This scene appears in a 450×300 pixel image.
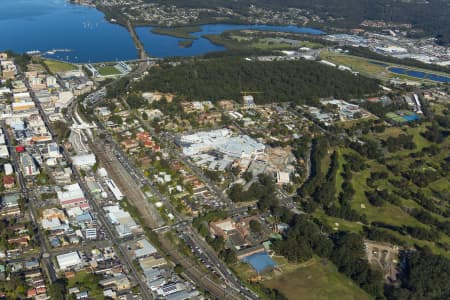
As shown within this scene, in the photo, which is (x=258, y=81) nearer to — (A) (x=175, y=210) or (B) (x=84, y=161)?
(B) (x=84, y=161)

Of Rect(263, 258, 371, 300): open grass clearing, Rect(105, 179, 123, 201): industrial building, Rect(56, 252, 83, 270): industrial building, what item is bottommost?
Rect(263, 258, 371, 300): open grass clearing

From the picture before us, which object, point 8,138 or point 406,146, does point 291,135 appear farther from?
point 8,138

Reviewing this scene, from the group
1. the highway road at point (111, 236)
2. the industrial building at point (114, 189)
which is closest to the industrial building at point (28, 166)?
the highway road at point (111, 236)

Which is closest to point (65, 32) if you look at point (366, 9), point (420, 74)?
point (420, 74)

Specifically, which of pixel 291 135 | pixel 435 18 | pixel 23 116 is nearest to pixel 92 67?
pixel 23 116

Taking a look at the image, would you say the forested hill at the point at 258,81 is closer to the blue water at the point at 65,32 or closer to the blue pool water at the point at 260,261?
the blue water at the point at 65,32

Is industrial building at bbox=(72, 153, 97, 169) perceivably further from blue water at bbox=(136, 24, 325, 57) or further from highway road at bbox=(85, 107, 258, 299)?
blue water at bbox=(136, 24, 325, 57)

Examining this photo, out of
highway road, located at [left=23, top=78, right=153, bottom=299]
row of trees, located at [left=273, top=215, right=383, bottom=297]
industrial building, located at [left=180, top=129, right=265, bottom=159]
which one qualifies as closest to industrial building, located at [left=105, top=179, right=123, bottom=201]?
highway road, located at [left=23, top=78, right=153, bottom=299]
